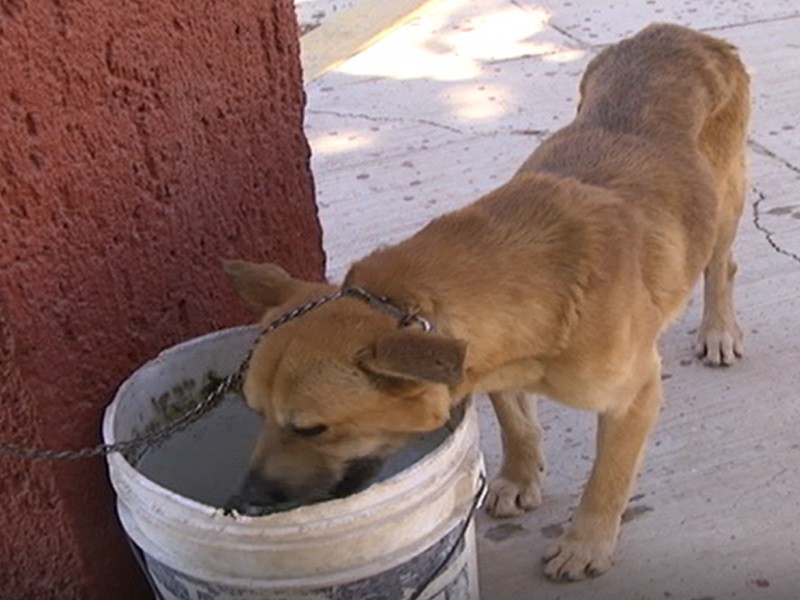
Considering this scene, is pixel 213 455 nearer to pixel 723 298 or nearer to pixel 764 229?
pixel 723 298

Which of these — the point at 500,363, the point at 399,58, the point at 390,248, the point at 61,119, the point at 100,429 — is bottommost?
the point at 399,58

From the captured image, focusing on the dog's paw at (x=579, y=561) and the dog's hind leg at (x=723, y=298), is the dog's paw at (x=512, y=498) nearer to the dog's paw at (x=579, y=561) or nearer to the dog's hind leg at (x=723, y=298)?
the dog's paw at (x=579, y=561)

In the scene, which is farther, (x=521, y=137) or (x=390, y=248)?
(x=521, y=137)

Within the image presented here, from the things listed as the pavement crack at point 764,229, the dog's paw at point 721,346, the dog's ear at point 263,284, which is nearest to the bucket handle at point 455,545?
the dog's ear at point 263,284

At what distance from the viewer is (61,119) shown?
9.33ft

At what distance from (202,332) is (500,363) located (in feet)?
→ 2.94

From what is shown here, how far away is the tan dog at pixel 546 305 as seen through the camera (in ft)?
8.82

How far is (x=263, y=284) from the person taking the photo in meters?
3.03

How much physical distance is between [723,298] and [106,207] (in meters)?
2.34

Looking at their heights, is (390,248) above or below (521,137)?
above

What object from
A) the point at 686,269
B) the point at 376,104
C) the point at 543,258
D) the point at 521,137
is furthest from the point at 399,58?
the point at 543,258

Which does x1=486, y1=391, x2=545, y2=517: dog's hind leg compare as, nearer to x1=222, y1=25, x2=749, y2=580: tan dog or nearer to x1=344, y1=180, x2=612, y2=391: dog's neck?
x1=222, y1=25, x2=749, y2=580: tan dog

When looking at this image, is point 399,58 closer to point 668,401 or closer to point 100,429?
point 668,401

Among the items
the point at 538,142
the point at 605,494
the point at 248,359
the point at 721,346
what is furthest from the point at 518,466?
the point at 538,142
